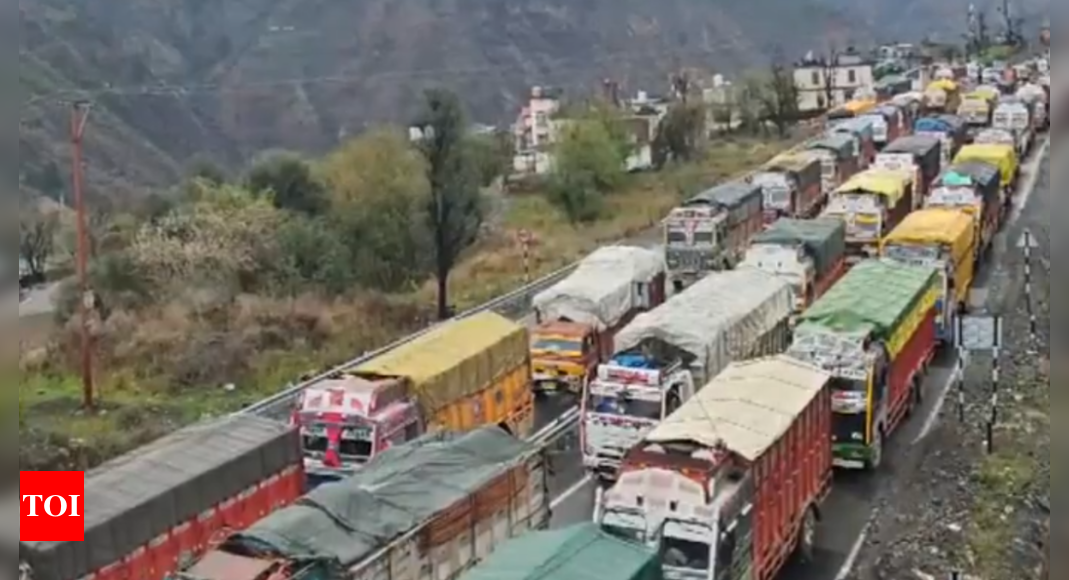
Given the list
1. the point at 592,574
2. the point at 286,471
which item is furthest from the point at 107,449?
the point at 592,574

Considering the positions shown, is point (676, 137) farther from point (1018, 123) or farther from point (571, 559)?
point (571, 559)

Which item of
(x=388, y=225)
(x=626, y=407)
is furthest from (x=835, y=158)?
(x=626, y=407)

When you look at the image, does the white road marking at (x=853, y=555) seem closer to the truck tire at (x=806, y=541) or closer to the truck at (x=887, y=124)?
the truck tire at (x=806, y=541)

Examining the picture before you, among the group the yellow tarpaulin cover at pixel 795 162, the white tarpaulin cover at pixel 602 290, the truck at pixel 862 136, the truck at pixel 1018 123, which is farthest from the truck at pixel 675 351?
the truck at pixel 1018 123

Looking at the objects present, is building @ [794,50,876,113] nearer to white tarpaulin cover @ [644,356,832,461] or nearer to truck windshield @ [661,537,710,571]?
white tarpaulin cover @ [644,356,832,461]

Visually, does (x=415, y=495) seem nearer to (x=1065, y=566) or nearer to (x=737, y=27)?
(x=1065, y=566)

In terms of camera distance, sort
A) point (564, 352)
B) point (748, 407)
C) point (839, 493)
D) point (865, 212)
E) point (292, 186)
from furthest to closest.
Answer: point (292, 186) → point (865, 212) → point (564, 352) → point (839, 493) → point (748, 407)

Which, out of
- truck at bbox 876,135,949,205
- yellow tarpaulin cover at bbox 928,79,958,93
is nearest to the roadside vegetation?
truck at bbox 876,135,949,205
